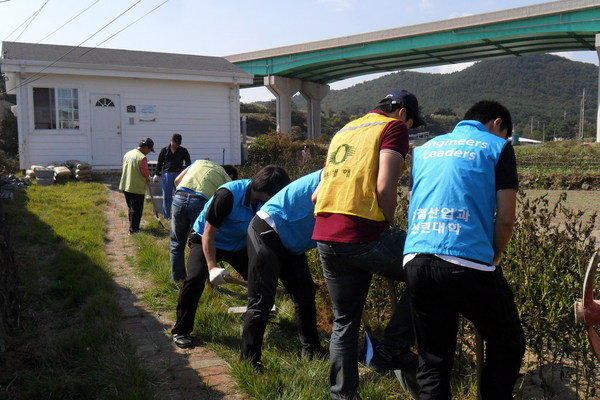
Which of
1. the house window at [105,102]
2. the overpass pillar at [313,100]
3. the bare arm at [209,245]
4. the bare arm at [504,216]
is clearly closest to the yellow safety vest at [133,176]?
the bare arm at [209,245]

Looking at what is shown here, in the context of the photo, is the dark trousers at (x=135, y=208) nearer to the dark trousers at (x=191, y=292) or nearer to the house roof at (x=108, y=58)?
the dark trousers at (x=191, y=292)

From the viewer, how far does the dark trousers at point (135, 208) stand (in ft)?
30.5

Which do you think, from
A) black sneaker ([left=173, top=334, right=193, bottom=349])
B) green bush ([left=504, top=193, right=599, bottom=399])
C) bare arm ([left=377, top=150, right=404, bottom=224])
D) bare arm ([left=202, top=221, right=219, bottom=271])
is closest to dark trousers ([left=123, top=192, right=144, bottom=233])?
black sneaker ([left=173, top=334, right=193, bottom=349])

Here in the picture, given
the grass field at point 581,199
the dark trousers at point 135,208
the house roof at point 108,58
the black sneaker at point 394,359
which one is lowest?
the grass field at point 581,199

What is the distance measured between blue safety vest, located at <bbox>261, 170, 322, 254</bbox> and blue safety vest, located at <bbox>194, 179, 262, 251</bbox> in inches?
21.2

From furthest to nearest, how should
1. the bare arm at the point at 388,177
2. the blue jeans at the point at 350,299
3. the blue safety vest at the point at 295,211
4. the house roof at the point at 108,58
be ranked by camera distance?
the house roof at the point at 108,58, the blue safety vest at the point at 295,211, the blue jeans at the point at 350,299, the bare arm at the point at 388,177

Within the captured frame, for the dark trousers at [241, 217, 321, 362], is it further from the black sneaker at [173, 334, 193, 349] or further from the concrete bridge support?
the concrete bridge support

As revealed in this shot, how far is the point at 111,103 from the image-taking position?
56.4 ft

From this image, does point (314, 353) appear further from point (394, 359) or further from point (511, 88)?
point (511, 88)

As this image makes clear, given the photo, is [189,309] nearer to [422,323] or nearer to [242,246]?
[242,246]

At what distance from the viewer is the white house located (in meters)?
16.2

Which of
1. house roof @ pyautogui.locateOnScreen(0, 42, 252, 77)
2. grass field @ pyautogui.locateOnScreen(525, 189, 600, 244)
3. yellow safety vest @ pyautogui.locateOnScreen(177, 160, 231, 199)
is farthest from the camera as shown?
house roof @ pyautogui.locateOnScreen(0, 42, 252, 77)

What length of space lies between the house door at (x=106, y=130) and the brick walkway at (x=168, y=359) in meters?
11.5

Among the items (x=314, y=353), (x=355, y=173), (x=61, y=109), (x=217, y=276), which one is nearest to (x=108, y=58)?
(x=61, y=109)
